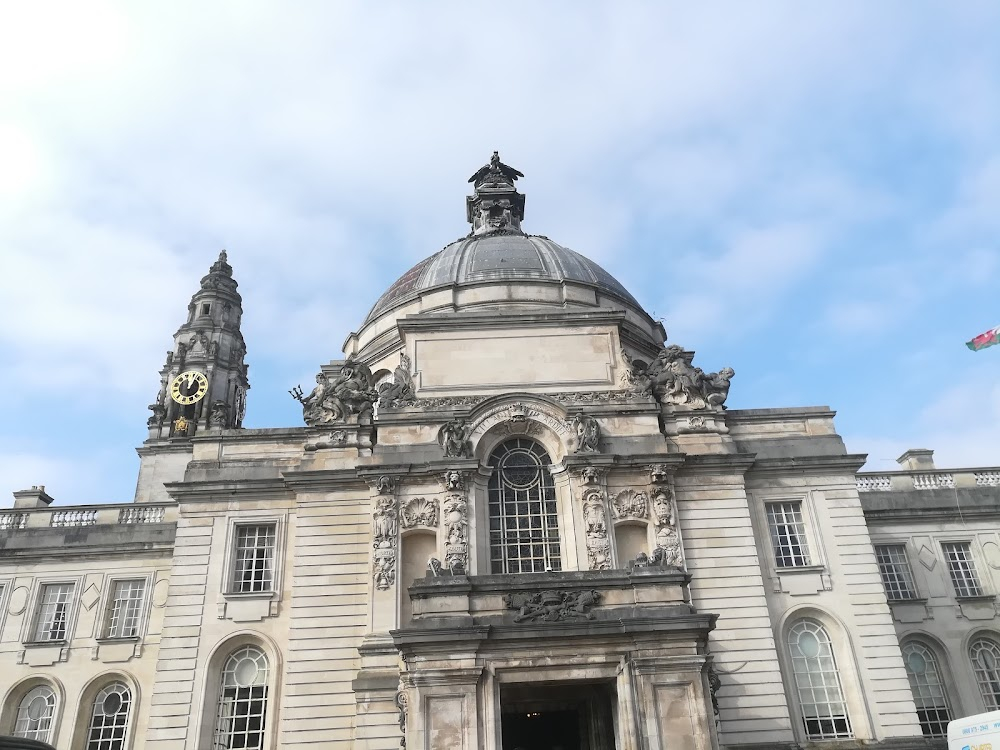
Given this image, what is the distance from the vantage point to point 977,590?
31250 millimetres

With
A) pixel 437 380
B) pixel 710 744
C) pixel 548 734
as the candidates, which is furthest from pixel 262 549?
pixel 710 744

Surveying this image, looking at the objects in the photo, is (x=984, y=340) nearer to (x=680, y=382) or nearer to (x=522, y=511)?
(x=680, y=382)

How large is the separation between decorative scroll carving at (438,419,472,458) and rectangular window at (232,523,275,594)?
617 cm

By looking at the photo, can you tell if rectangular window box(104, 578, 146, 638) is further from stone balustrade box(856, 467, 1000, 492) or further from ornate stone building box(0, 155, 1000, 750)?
stone balustrade box(856, 467, 1000, 492)

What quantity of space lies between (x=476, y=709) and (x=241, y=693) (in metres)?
9.87

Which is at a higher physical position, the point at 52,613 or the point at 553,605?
the point at 52,613

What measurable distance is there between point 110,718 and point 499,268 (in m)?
22.8

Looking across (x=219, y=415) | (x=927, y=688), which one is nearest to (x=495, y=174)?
(x=219, y=415)

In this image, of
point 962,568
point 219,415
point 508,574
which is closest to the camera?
point 508,574

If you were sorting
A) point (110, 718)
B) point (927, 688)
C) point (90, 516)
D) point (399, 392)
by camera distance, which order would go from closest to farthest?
point (399, 392) → point (110, 718) → point (927, 688) → point (90, 516)

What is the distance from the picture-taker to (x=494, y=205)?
45594mm

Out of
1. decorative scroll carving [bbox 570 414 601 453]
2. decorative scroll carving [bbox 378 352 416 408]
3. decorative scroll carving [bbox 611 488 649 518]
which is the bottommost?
decorative scroll carving [bbox 611 488 649 518]

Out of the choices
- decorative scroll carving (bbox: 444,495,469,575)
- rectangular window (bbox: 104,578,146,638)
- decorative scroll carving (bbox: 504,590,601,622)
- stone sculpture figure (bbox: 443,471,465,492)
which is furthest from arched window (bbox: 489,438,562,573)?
rectangular window (bbox: 104,578,146,638)

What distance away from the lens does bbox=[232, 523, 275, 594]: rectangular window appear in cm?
2658
